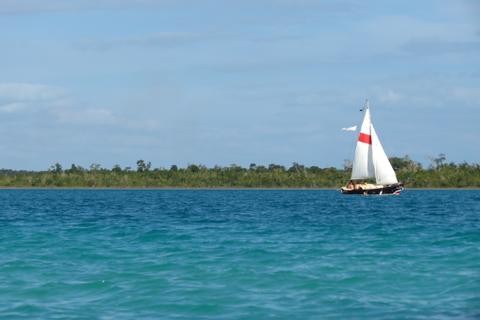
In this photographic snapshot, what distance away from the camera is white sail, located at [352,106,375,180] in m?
109

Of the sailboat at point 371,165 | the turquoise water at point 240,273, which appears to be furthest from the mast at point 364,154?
the turquoise water at point 240,273

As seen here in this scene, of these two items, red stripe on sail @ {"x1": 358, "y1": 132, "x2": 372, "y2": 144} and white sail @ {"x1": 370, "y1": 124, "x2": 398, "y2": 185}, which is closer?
red stripe on sail @ {"x1": 358, "y1": 132, "x2": 372, "y2": 144}

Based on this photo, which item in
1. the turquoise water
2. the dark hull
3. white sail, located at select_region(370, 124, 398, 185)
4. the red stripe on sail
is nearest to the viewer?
the turquoise water

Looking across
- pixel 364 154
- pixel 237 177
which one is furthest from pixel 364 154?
pixel 237 177

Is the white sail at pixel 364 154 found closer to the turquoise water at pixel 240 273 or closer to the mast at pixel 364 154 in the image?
the mast at pixel 364 154

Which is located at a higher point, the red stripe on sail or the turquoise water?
the red stripe on sail

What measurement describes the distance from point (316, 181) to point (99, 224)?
4133 inches

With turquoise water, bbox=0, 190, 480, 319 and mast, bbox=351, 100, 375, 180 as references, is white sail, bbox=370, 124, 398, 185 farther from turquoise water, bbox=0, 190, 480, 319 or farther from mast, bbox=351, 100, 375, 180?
turquoise water, bbox=0, 190, 480, 319

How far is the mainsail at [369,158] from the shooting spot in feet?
357

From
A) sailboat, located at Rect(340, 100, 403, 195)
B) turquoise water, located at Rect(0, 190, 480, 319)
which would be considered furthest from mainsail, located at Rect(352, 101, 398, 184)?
turquoise water, located at Rect(0, 190, 480, 319)

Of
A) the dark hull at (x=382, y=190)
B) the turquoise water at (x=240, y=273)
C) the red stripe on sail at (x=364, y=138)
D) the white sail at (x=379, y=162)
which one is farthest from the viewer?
the dark hull at (x=382, y=190)

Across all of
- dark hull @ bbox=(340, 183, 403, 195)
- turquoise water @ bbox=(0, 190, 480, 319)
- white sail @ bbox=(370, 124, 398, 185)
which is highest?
white sail @ bbox=(370, 124, 398, 185)

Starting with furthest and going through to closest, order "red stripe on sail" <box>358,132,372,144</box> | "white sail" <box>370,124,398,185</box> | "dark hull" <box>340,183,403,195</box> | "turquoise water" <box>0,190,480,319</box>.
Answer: "dark hull" <box>340,183,403,195</box> → "white sail" <box>370,124,398,185</box> → "red stripe on sail" <box>358,132,372,144</box> → "turquoise water" <box>0,190,480,319</box>

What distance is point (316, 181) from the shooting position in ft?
494
